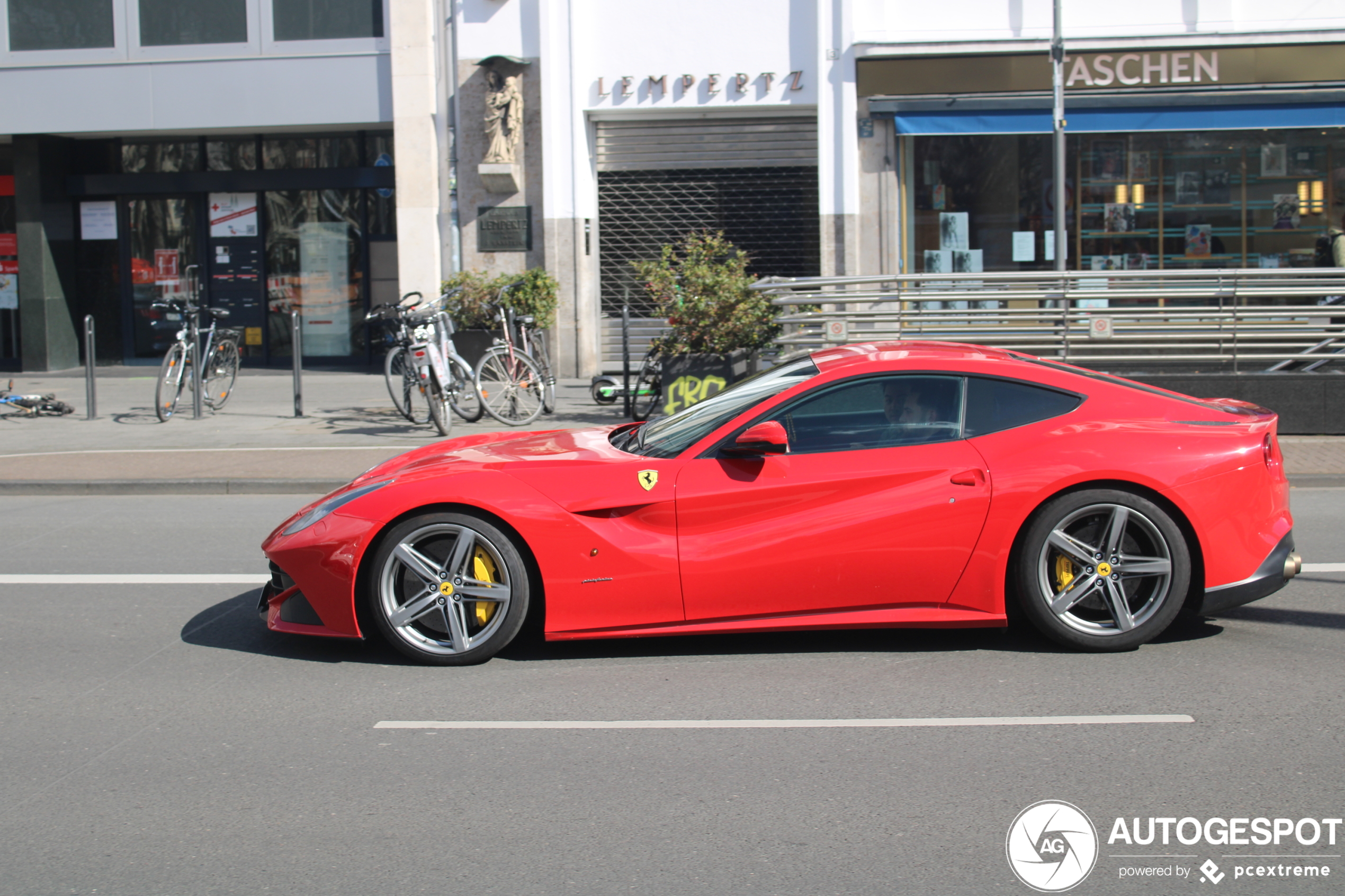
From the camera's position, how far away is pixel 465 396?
13422 mm

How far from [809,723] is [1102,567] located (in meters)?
1.58

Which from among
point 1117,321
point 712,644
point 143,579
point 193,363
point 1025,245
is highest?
point 1025,245

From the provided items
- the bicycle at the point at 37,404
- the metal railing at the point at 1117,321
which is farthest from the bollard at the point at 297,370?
the metal railing at the point at 1117,321

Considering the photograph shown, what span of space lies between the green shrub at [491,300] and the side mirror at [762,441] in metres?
9.93

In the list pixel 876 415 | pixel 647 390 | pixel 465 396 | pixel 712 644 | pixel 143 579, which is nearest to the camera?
pixel 876 415

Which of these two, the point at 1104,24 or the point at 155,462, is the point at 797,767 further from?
the point at 1104,24

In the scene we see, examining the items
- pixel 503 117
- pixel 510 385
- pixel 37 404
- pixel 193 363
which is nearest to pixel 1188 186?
pixel 503 117

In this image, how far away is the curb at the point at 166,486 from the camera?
399 inches

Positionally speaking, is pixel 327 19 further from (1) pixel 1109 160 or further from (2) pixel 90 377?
(1) pixel 1109 160

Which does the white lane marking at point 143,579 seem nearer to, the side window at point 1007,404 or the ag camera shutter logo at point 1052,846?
the side window at point 1007,404

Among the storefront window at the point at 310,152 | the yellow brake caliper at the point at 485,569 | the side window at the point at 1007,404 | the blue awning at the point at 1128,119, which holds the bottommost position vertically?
the yellow brake caliper at the point at 485,569

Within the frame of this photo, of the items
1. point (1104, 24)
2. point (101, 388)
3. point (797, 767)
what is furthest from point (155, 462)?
point (1104, 24)

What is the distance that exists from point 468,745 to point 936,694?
71.4 inches

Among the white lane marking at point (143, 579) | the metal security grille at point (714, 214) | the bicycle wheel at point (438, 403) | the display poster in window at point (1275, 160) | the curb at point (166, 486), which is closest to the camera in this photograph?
the white lane marking at point (143, 579)
